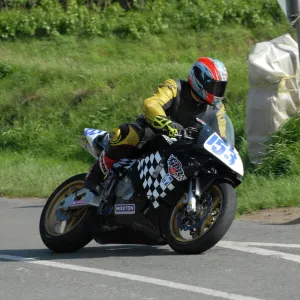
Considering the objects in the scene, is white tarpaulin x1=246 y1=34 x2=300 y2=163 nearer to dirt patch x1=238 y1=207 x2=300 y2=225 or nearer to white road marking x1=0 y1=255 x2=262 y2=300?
dirt patch x1=238 y1=207 x2=300 y2=225

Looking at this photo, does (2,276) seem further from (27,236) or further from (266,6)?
(266,6)

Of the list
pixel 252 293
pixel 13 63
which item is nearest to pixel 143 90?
pixel 13 63

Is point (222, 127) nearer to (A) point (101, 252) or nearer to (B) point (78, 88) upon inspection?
(A) point (101, 252)

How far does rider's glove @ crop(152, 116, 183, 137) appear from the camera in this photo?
755cm

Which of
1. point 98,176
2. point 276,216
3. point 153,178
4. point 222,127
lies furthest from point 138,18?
point 153,178

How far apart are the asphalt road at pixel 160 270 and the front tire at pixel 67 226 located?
11cm

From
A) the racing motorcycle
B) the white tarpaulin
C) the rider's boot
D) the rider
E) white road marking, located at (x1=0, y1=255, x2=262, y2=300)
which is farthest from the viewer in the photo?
the white tarpaulin

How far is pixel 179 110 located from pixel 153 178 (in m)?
0.68

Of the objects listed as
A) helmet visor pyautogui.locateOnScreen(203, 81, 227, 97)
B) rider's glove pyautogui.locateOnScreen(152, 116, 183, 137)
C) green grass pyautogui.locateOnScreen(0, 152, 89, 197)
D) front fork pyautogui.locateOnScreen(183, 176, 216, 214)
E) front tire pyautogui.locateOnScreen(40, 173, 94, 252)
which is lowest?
green grass pyautogui.locateOnScreen(0, 152, 89, 197)

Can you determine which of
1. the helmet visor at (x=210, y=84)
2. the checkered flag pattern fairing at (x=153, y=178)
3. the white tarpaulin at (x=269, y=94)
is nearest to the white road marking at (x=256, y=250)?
the checkered flag pattern fairing at (x=153, y=178)

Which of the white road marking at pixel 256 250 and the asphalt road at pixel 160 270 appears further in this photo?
the white road marking at pixel 256 250

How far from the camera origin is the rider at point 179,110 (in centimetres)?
778

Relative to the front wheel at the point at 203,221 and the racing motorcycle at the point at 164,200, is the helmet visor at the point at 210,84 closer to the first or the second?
the racing motorcycle at the point at 164,200

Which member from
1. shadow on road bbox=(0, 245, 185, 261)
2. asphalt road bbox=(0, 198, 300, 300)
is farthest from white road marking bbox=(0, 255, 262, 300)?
shadow on road bbox=(0, 245, 185, 261)
